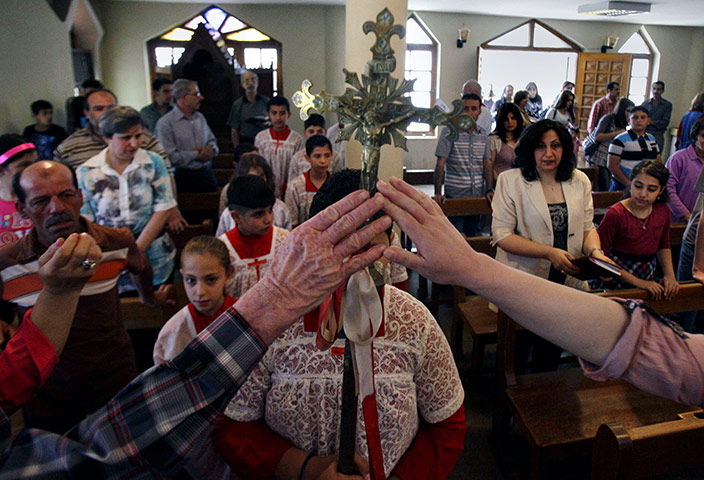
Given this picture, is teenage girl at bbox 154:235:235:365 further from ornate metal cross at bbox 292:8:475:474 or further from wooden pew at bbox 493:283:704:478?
wooden pew at bbox 493:283:704:478

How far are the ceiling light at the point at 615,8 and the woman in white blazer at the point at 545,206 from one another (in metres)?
9.02

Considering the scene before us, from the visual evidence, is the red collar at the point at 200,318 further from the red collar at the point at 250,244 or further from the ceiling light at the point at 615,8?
the ceiling light at the point at 615,8

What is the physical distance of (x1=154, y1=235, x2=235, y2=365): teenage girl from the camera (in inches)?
75.7

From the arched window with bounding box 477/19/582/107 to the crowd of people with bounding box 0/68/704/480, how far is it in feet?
28.8

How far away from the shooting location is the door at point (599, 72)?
1184cm

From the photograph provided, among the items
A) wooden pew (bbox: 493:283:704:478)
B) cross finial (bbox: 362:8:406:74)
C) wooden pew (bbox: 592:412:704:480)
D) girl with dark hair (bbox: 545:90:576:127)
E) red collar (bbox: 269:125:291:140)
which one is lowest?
wooden pew (bbox: 493:283:704:478)

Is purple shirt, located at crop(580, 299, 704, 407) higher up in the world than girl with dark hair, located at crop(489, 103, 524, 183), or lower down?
lower down

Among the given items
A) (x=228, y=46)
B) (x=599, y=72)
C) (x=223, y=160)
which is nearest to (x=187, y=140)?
(x=223, y=160)

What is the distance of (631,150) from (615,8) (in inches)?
261

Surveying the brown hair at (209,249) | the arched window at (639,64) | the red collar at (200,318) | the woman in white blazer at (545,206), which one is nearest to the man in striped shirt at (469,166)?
the woman in white blazer at (545,206)

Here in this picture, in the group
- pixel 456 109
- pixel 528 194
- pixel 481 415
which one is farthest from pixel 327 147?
pixel 456 109

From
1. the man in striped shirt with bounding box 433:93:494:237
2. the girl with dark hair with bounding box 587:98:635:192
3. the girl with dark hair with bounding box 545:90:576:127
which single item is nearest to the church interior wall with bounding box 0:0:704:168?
the girl with dark hair with bounding box 545:90:576:127

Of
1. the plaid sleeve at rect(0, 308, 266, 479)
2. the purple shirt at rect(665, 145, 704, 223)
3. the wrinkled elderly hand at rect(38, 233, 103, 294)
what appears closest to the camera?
the plaid sleeve at rect(0, 308, 266, 479)

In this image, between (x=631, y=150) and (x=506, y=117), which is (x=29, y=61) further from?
(x=631, y=150)
